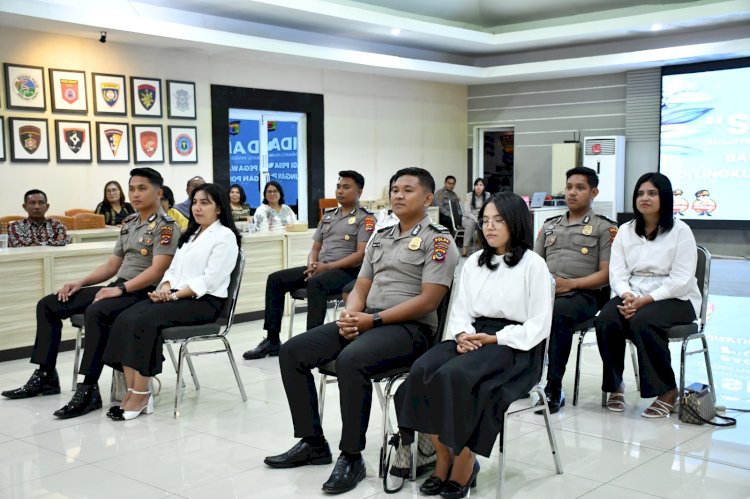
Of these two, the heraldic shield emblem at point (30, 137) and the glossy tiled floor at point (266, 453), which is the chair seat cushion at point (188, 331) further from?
the heraldic shield emblem at point (30, 137)

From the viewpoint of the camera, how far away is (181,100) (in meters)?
11.2

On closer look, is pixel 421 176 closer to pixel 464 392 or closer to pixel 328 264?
pixel 464 392

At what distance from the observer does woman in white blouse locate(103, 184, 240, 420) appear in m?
4.26

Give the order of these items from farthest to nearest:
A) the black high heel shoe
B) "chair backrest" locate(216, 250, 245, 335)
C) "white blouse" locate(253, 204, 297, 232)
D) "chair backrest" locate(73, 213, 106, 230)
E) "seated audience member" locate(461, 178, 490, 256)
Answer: "seated audience member" locate(461, 178, 490, 256), "chair backrest" locate(73, 213, 106, 230), "white blouse" locate(253, 204, 297, 232), "chair backrest" locate(216, 250, 245, 335), the black high heel shoe

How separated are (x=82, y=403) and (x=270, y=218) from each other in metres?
3.57

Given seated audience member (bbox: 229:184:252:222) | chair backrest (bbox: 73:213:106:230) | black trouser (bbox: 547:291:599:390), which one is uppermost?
seated audience member (bbox: 229:184:252:222)

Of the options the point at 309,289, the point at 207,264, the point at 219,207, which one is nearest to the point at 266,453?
the point at 207,264

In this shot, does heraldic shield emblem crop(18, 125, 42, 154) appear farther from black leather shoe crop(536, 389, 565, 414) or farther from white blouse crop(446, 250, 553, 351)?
white blouse crop(446, 250, 553, 351)

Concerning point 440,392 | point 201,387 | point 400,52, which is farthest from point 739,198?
point 440,392

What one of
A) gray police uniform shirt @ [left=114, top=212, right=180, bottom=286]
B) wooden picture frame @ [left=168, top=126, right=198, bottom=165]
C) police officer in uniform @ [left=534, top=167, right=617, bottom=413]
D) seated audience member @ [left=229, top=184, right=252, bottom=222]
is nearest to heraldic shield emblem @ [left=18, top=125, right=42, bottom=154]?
wooden picture frame @ [left=168, top=126, right=198, bottom=165]

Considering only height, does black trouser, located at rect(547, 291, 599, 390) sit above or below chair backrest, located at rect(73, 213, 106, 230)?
below

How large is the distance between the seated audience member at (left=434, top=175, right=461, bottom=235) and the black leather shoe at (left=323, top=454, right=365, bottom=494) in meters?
10.6

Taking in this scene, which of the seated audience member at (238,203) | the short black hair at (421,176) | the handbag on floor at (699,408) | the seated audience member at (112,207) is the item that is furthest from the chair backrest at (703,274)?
the seated audience member at (112,207)

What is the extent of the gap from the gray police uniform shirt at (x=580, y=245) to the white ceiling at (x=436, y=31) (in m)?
6.48
